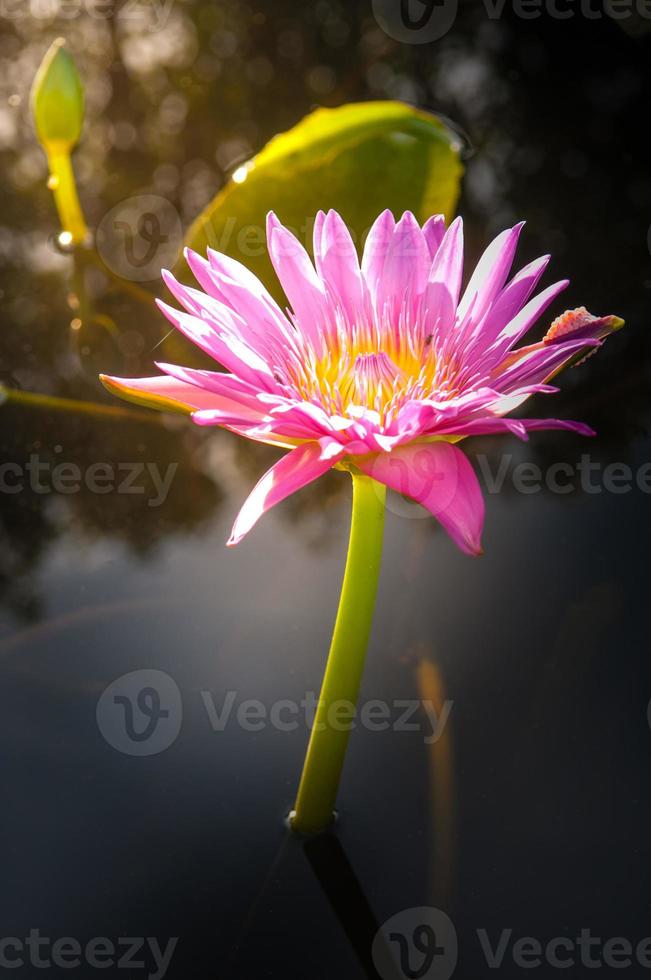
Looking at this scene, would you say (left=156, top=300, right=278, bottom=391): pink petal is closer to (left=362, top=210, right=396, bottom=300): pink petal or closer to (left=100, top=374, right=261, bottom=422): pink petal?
(left=100, top=374, right=261, bottom=422): pink petal

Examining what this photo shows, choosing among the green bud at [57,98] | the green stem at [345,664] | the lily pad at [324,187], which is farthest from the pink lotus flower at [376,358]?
the green bud at [57,98]

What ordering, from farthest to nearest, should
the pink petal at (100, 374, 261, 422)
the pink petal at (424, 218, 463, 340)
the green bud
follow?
the green bud → the pink petal at (424, 218, 463, 340) → the pink petal at (100, 374, 261, 422)

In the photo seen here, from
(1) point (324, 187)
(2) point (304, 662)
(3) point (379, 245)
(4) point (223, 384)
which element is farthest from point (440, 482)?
(1) point (324, 187)

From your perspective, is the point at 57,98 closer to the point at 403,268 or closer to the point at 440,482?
the point at 403,268

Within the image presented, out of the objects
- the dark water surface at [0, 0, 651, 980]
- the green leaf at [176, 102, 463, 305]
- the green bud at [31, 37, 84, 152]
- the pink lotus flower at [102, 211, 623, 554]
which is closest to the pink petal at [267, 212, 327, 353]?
the pink lotus flower at [102, 211, 623, 554]

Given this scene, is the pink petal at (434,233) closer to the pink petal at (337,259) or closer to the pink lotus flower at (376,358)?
the pink lotus flower at (376,358)

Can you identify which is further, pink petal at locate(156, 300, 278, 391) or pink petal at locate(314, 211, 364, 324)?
pink petal at locate(314, 211, 364, 324)
